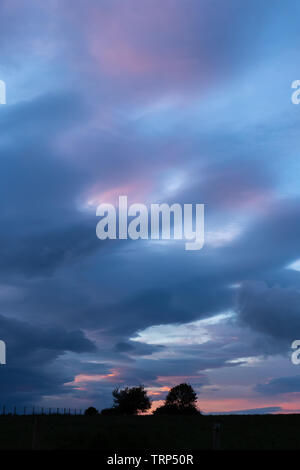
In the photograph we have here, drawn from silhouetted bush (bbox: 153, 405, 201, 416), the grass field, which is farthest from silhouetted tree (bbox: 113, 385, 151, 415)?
the grass field

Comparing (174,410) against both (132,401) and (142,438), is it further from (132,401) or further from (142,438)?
(142,438)

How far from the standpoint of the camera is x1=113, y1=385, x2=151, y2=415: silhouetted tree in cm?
16354

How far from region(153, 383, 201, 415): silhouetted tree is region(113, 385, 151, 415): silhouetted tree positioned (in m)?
9.48

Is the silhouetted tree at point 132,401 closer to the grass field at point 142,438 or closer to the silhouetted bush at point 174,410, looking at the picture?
the silhouetted bush at point 174,410

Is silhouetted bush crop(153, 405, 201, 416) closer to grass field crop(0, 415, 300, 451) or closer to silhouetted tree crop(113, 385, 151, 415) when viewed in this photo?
silhouetted tree crop(113, 385, 151, 415)

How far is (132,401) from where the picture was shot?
164250 mm

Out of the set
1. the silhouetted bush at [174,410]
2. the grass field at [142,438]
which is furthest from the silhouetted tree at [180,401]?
the grass field at [142,438]

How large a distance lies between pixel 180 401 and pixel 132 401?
66.0 feet

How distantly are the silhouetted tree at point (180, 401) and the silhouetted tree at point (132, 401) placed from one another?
373 inches

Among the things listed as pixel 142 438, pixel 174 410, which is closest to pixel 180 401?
pixel 174 410

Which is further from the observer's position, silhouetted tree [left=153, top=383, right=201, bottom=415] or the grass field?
silhouetted tree [left=153, top=383, right=201, bottom=415]

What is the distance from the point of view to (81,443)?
37.6 meters
